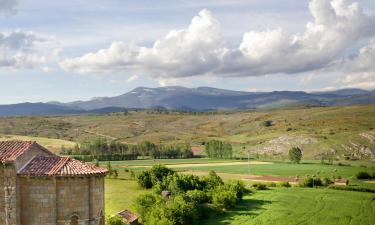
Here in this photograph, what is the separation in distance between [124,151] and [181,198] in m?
79.9

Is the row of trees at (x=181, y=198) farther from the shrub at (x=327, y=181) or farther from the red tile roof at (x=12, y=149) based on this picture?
the red tile roof at (x=12, y=149)

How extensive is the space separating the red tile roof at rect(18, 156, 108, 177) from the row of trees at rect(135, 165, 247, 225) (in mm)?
30411

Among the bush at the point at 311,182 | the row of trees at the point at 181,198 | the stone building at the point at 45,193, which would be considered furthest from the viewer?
the bush at the point at 311,182

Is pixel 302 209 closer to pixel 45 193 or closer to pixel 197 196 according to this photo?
pixel 197 196

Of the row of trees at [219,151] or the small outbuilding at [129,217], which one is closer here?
the small outbuilding at [129,217]

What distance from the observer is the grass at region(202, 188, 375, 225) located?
63.2 metres

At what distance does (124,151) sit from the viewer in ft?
462

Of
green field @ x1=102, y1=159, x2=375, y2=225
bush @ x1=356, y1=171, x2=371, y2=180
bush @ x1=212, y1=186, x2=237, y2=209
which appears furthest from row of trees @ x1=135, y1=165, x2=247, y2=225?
bush @ x1=356, y1=171, x2=371, y2=180

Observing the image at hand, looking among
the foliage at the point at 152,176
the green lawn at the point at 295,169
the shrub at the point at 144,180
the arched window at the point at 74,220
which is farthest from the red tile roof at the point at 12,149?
the green lawn at the point at 295,169

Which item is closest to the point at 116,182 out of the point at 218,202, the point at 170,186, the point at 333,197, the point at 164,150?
the point at 170,186

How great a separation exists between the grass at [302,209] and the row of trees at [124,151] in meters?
56.5

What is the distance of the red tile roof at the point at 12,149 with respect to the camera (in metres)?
24.5

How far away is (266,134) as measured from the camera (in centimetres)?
17488

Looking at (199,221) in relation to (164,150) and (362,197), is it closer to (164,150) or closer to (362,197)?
(362,197)
